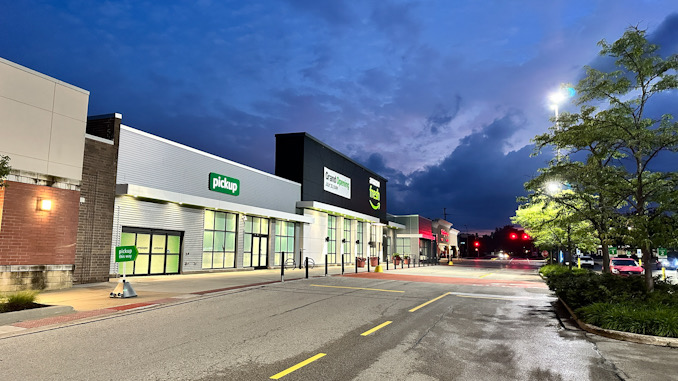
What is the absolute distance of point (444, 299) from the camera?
15000 millimetres

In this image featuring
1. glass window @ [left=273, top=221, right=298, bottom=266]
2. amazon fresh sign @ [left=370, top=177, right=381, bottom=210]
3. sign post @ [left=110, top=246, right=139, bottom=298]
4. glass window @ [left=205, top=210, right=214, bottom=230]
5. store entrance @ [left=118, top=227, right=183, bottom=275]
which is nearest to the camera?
sign post @ [left=110, top=246, right=139, bottom=298]

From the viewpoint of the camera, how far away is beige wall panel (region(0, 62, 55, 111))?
1403 centimetres

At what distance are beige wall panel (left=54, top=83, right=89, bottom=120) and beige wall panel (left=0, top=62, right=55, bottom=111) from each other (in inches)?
8.5

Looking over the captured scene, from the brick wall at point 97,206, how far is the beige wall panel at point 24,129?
2.34 metres

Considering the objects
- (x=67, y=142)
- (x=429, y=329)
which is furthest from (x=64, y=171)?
(x=429, y=329)

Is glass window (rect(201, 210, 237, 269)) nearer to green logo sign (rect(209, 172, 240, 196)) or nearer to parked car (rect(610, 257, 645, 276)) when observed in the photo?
green logo sign (rect(209, 172, 240, 196))

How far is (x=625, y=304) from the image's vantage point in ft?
34.0

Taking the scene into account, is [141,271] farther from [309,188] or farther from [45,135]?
[309,188]

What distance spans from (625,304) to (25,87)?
1950 cm

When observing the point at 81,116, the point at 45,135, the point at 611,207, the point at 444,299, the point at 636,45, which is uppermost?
the point at 636,45

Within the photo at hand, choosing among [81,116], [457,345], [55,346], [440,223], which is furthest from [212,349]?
[440,223]

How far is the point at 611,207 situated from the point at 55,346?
568 inches

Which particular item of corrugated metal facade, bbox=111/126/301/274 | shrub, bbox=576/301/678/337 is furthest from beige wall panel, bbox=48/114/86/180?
shrub, bbox=576/301/678/337

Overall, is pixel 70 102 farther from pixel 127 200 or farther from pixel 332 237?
pixel 332 237
